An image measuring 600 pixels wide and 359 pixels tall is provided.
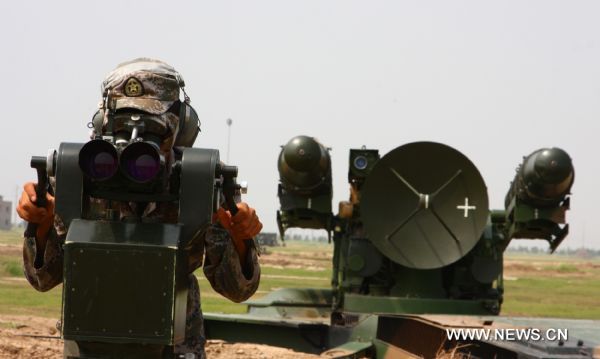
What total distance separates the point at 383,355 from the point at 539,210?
3043 mm

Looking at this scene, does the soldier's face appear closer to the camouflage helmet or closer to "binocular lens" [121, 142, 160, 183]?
the camouflage helmet

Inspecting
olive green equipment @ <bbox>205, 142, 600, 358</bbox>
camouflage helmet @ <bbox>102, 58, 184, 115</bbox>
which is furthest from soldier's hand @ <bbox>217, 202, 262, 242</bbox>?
olive green equipment @ <bbox>205, 142, 600, 358</bbox>

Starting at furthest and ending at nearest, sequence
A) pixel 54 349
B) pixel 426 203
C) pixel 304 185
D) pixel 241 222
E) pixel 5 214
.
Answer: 1. pixel 5 214
2. pixel 304 185
3. pixel 54 349
4. pixel 426 203
5. pixel 241 222

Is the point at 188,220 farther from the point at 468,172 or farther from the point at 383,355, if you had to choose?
the point at 468,172

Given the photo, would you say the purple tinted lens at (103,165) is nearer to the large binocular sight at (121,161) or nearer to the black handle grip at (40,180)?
the large binocular sight at (121,161)

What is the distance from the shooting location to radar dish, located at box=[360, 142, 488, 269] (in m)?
10.5

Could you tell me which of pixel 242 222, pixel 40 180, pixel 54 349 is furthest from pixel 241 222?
pixel 54 349

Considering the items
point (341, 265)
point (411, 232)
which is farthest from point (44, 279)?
point (341, 265)

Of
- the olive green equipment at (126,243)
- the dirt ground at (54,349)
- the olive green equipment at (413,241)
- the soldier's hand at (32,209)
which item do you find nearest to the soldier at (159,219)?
the soldier's hand at (32,209)

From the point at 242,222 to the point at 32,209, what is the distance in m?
0.75

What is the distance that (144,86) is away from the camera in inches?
147

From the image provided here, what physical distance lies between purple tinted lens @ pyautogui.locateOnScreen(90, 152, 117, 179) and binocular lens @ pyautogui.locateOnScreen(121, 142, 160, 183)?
5 cm

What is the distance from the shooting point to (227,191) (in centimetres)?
359

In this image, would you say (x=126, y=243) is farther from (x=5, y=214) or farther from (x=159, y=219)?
(x=5, y=214)
